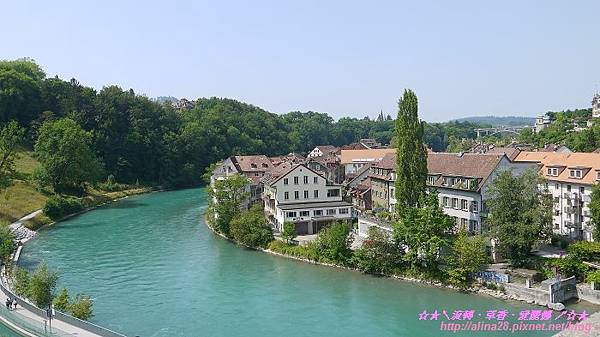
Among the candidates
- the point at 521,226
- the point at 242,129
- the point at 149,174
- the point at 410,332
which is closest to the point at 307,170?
the point at 521,226

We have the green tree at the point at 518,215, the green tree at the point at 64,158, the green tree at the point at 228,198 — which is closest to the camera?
A: the green tree at the point at 518,215

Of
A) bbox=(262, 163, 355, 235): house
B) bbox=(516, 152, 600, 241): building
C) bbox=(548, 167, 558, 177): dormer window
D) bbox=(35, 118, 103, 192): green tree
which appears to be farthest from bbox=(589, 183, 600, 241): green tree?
bbox=(35, 118, 103, 192): green tree

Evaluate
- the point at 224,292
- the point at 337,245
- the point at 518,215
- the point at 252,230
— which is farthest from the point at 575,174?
the point at 224,292

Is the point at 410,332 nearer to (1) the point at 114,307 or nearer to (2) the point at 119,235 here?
(1) the point at 114,307

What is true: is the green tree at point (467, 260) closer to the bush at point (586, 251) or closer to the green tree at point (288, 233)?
the bush at point (586, 251)

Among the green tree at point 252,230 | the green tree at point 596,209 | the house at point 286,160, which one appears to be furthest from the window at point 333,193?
the green tree at point 596,209
